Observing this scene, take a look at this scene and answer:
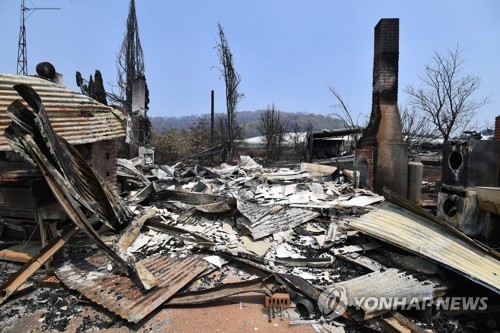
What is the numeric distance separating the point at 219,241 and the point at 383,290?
2.62m

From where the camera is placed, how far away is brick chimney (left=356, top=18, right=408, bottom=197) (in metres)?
7.95

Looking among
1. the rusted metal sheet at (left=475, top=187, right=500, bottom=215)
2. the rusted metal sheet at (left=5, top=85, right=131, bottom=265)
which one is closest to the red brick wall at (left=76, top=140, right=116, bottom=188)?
the rusted metal sheet at (left=5, top=85, right=131, bottom=265)

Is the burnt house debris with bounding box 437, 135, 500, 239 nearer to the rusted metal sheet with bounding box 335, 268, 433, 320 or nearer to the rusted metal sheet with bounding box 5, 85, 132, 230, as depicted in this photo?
the rusted metal sheet with bounding box 335, 268, 433, 320

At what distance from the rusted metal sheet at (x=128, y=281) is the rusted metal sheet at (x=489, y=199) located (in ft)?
14.4

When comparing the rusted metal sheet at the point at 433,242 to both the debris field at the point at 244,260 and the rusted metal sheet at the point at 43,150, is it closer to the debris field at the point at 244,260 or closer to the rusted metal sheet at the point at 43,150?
the debris field at the point at 244,260

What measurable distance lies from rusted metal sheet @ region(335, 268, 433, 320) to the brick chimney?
5074mm

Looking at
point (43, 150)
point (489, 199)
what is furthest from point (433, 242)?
point (43, 150)

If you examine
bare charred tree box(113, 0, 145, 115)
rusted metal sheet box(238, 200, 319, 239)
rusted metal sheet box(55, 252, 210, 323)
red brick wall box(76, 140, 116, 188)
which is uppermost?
bare charred tree box(113, 0, 145, 115)

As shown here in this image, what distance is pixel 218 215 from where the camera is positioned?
227 inches

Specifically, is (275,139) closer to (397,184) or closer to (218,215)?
(397,184)

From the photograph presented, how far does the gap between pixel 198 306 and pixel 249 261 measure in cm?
101

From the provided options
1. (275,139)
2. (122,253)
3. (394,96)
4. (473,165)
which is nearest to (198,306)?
(122,253)

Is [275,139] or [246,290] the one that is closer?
[246,290]

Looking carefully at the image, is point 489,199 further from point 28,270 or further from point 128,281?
point 28,270
